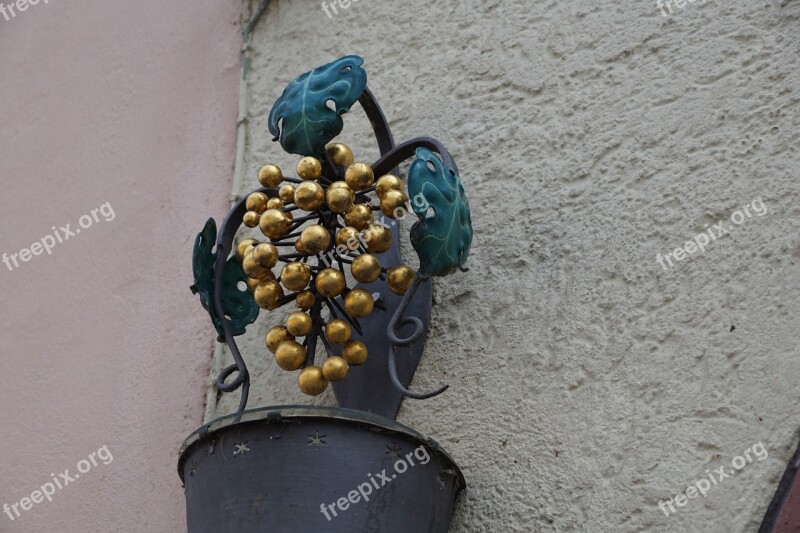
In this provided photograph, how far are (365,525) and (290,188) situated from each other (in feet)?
1.47

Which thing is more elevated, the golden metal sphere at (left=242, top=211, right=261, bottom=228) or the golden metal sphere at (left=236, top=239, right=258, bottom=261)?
the golden metal sphere at (left=242, top=211, right=261, bottom=228)

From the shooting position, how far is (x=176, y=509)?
1.58 meters

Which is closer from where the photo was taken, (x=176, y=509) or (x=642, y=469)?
(x=642, y=469)

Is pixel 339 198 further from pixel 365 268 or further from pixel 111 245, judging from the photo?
pixel 111 245

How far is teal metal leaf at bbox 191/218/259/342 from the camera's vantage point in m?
1.42

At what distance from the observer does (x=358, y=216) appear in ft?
4.42

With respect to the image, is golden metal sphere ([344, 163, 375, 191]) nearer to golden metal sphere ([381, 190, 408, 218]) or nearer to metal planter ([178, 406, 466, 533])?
golden metal sphere ([381, 190, 408, 218])

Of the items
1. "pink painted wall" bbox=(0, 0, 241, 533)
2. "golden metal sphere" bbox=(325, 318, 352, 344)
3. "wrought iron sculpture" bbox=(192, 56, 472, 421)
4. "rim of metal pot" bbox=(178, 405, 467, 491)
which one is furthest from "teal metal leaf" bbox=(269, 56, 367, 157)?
"pink painted wall" bbox=(0, 0, 241, 533)

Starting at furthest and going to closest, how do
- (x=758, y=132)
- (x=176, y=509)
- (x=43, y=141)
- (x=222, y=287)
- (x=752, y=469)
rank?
(x=43, y=141)
(x=176, y=509)
(x=222, y=287)
(x=758, y=132)
(x=752, y=469)

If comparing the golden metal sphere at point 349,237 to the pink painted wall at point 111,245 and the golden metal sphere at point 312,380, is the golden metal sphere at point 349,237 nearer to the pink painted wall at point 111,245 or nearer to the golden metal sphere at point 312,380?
the golden metal sphere at point 312,380

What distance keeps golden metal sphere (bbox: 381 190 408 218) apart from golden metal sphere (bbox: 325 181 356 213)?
0.04 metres

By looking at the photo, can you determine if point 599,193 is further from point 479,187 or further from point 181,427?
point 181,427

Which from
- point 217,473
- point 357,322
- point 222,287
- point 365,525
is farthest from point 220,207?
point 365,525

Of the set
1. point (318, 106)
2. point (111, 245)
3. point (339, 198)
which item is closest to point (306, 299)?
point (339, 198)
